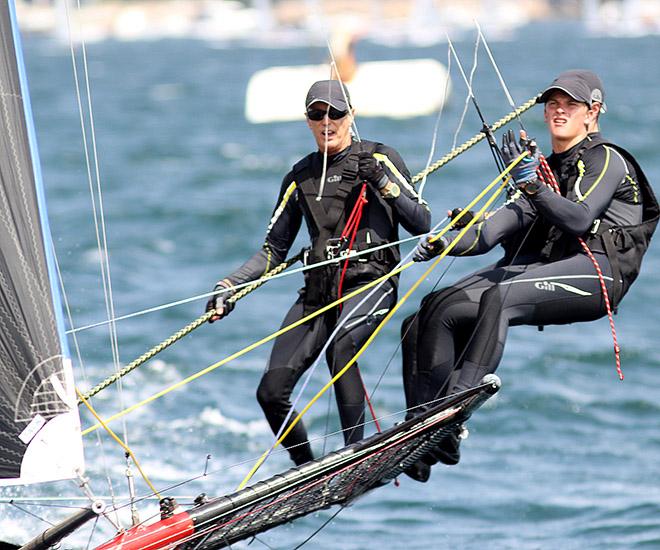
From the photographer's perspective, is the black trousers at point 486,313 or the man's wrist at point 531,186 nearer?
the man's wrist at point 531,186

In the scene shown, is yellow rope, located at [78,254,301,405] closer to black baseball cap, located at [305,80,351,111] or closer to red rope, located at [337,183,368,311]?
red rope, located at [337,183,368,311]

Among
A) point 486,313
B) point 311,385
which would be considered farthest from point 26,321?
point 311,385

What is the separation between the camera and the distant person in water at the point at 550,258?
5012 mm

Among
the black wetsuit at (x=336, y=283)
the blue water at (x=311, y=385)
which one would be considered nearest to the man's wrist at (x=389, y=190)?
the black wetsuit at (x=336, y=283)

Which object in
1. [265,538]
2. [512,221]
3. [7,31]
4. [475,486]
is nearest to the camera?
[7,31]

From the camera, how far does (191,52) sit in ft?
253

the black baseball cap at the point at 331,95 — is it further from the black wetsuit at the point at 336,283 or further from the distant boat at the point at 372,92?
the distant boat at the point at 372,92

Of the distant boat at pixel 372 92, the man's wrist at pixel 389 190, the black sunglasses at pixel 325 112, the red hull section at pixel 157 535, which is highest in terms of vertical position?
the distant boat at pixel 372 92

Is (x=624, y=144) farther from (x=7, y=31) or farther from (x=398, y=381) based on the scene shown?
(x=7, y=31)

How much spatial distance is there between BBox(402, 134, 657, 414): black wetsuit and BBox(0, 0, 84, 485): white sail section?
1488 mm

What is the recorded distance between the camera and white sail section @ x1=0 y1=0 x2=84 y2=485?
14.0 feet

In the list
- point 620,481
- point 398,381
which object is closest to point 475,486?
point 620,481

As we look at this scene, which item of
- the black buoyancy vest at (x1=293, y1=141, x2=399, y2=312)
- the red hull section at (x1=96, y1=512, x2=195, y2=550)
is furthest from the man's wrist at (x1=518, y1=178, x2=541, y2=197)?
the red hull section at (x1=96, y1=512, x2=195, y2=550)

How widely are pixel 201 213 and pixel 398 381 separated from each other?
936 cm
